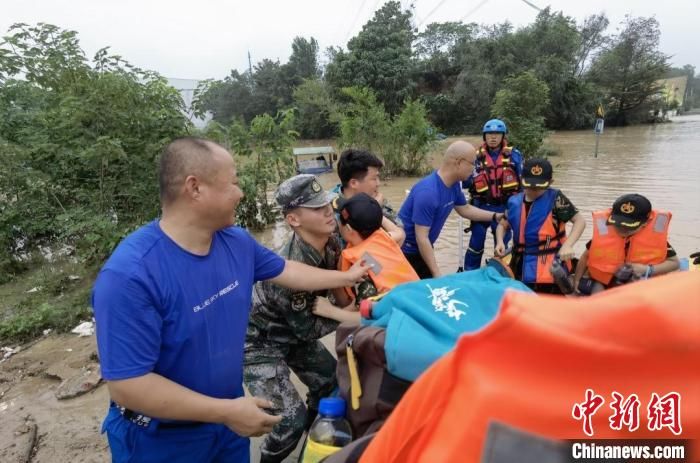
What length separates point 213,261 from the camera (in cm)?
177

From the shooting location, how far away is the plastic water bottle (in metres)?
1.56

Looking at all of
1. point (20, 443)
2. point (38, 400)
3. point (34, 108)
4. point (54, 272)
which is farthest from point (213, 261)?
point (34, 108)

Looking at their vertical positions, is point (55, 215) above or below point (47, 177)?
below

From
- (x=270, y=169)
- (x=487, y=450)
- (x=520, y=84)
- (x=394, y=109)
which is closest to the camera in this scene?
(x=487, y=450)

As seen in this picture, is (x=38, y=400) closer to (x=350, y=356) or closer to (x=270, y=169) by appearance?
(x=350, y=356)

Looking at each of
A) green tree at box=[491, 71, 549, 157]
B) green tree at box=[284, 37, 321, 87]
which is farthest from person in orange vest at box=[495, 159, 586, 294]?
green tree at box=[284, 37, 321, 87]

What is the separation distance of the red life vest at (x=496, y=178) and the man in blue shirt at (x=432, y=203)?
1.46 metres

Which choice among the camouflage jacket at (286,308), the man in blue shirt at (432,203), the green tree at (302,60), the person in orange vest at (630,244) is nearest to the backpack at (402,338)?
the camouflage jacket at (286,308)

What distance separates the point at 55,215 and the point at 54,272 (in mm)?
1077

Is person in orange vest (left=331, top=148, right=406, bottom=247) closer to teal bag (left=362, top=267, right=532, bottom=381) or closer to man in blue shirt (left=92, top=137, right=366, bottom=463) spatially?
man in blue shirt (left=92, top=137, right=366, bottom=463)

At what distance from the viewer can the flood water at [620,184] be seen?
323 inches

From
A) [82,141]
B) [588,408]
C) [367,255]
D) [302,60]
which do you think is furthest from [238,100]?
[588,408]

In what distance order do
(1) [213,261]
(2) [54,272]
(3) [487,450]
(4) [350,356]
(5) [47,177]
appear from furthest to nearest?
(2) [54,272] < (5) [47,177] < (1) [213,261] < (4) [350,356] < (3) [487,450]

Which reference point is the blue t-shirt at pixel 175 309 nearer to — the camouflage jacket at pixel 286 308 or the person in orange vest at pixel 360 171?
the camouflage jacket at pixel 286 308
